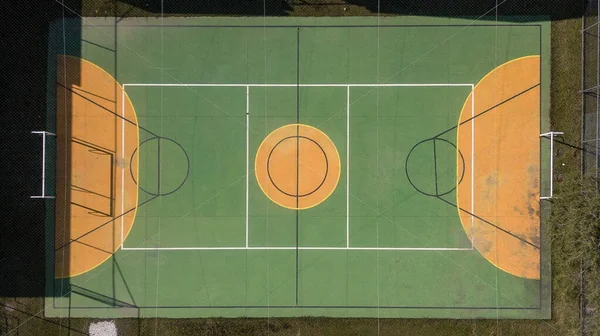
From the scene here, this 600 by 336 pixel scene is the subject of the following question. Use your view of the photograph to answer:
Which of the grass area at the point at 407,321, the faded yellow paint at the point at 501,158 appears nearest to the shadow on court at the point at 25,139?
the grass area at the point at 407,321

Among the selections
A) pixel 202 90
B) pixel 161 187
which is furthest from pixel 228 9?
pixel 161 187

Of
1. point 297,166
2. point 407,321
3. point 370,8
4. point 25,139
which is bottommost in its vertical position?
point 407,321

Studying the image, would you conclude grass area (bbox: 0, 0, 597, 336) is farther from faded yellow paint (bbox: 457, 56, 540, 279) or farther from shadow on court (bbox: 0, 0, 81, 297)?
faded yellow paint (bbox: 457, 56, 540, 279)

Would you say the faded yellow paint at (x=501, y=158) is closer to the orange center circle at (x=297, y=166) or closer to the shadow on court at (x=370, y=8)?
the shadow on court at (x=370, y=8)

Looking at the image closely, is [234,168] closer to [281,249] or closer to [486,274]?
[281,249]

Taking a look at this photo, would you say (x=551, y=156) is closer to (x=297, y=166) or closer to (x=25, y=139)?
(x=297, y=166)

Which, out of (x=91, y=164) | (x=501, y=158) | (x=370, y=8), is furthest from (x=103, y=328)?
(x=501, y=158)

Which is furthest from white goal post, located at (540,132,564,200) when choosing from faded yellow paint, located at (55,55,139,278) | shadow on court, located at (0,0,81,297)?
shadow on court, located at (0,0,81,297)
